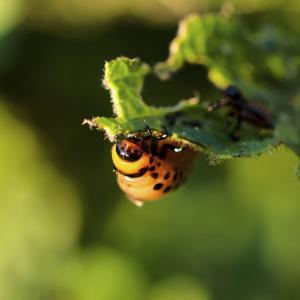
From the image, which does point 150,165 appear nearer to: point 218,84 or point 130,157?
point 130,157

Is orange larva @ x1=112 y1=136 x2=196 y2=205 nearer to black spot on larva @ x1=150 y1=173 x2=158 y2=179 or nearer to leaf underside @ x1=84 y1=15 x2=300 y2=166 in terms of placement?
black spot on larva @ x1=150 y1=173 x2=158 y2=179

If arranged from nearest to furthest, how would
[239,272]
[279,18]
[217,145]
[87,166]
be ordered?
1. [217,145]
2. [279,18]
3. [239,272]
4. [87,166]

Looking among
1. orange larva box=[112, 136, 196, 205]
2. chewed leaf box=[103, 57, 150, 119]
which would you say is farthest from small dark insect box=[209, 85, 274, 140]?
chewed leaf box=[103, 57, 150, 119]

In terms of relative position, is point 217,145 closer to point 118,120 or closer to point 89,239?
point 118,120

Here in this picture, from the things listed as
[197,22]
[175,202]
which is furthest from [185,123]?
[175,202]

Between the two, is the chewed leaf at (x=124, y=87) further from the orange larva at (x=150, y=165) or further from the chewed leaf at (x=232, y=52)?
the chewed leaf at (x=232, y=52)

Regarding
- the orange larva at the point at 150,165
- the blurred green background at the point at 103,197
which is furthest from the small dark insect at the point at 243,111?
the blurred green background at the point at 103,197
